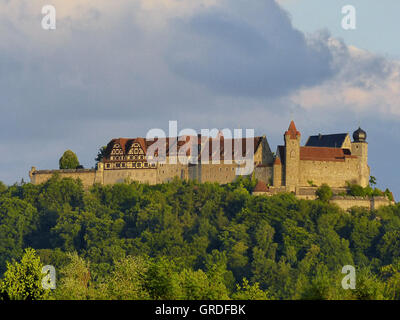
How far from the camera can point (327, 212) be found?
11162 centimetres

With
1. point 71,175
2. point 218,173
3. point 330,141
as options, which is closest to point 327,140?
point 330,141

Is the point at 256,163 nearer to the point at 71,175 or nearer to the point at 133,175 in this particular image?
the point at 133,175

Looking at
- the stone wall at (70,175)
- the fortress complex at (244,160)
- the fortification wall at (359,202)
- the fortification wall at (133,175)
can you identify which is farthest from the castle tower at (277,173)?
the stone wall at (70,175)

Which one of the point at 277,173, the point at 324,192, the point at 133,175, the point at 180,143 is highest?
the point at 180,143

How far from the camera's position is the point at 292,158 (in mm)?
107500

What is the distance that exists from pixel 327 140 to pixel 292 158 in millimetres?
7228

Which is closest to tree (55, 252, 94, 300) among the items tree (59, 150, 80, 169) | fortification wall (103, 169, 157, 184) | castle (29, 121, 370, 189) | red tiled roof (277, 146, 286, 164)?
red tiled roof (277, 146, 286, 164)

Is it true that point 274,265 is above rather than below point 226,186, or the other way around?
below

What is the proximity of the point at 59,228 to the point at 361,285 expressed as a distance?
2421 inches

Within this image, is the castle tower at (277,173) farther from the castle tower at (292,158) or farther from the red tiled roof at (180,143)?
the red tiled roof at (180,143)

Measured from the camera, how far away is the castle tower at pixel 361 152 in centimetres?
10969
